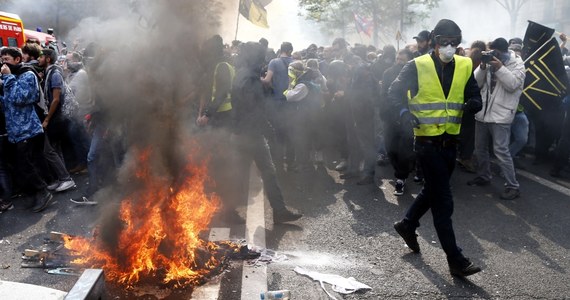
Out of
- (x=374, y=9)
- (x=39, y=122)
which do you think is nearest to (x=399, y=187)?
(x=39, y=122)

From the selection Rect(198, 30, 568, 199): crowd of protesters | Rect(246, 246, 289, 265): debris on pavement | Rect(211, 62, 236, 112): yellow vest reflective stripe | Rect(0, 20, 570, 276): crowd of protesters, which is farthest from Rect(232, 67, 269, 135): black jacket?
Rect(246, 246, 289, 265): debris on pavement

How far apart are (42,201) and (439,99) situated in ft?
15.9

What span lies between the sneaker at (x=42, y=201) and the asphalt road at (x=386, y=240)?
0.12m

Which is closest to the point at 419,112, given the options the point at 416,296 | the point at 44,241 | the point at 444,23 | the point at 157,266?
the point at 444,23

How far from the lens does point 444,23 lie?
4344 millimetres

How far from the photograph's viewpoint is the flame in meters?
4.09

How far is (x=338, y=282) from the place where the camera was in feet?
13.2

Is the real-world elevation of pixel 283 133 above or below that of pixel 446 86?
below

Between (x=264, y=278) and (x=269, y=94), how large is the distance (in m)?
3.98

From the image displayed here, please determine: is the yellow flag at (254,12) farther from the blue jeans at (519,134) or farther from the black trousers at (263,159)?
the blue jeans at (519,134)

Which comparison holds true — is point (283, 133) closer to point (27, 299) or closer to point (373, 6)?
point (27, 299)

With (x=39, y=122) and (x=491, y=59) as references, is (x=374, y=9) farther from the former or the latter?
(x=39, y=122)

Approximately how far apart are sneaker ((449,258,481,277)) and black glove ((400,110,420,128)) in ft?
3.79

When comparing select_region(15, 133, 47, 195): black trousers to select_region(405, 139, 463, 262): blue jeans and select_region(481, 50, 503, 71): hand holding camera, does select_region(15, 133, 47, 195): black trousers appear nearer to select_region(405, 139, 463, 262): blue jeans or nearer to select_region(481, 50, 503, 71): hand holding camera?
select_region(405, 139, 463, 262): blue jeans
